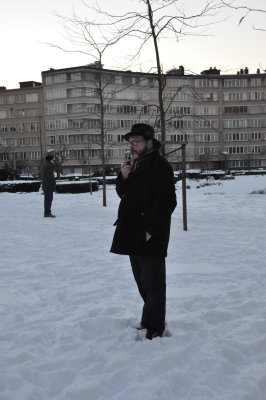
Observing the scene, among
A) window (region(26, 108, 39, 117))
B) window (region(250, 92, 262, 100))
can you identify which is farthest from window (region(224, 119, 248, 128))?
window (region(26, 108, 39, 117))

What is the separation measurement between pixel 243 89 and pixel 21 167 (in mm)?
42086

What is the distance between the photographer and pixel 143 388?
2.87 metres

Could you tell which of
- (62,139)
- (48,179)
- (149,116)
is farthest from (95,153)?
(48,179)

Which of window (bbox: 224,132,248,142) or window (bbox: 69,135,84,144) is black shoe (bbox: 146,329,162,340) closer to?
window (bbox: 69,135,84,144)

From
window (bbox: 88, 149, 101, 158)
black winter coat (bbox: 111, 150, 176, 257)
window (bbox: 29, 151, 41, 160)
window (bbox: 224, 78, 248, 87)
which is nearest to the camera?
black winter coat (bbox: 111, 150, 176, 257)

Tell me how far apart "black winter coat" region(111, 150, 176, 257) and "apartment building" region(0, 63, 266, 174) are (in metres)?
61.1

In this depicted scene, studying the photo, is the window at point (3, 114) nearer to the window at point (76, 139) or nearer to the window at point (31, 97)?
the window at point (31, 97)

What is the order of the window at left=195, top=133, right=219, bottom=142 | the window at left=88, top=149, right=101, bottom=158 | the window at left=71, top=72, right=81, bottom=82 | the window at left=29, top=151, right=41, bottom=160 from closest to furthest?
the window at left=71, top=72, right=81, bottom=82, the window at left=88, top=149, right=101, bottom=158, the window at left=29, top=151, right=41, bottom=160, the window at left=195, top=133, right=219, bottom=142

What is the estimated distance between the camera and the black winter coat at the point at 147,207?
343 cm

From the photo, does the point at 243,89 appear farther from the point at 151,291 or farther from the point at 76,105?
the point at 151,291

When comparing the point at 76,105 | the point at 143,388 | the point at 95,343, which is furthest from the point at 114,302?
the point at 76,105

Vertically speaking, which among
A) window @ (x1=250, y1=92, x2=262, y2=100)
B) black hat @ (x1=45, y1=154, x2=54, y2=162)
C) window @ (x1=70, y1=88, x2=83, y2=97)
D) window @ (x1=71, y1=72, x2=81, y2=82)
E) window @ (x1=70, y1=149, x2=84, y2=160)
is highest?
window @ (x1=71, y1=72, x2=81, y2=82)

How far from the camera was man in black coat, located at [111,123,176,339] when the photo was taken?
11.3 ft

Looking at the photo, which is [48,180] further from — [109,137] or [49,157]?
[109,137]
